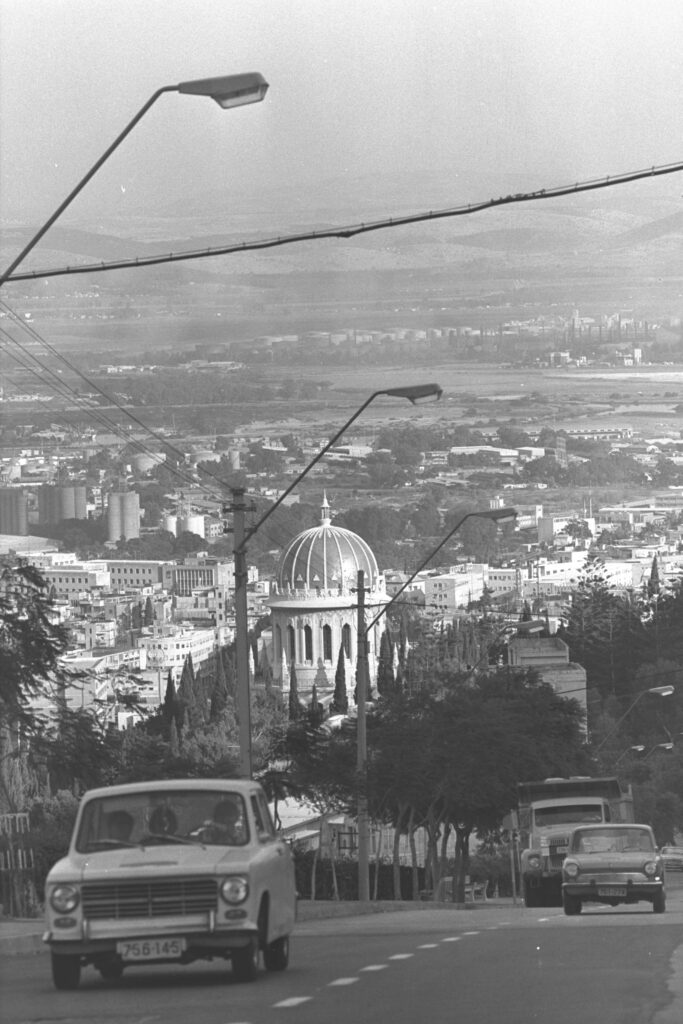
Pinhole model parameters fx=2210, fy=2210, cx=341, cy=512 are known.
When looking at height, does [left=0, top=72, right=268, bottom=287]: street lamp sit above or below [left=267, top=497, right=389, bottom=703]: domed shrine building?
below

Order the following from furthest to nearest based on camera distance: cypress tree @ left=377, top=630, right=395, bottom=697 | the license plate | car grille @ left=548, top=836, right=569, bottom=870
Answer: cypress tree @ left=377, top=630, right=395, bottom=697 → car grille @ left=548, top=836, right=569, bottom=870 → the license plate

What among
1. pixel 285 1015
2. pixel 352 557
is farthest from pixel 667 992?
pixel 352 557

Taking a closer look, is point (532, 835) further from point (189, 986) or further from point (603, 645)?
point (603, 645)

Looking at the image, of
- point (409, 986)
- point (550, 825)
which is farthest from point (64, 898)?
point (550, 825)

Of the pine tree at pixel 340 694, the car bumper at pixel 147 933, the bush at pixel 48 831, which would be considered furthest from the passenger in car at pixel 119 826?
the pine tree at pixel 340 694

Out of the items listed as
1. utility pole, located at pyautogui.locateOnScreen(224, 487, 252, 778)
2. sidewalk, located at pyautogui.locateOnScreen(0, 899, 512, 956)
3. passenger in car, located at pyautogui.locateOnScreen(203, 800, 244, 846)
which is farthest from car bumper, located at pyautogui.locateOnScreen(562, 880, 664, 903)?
passenger in car, located at pyautogui.locateOnScreen(203, 800, 244, 846)

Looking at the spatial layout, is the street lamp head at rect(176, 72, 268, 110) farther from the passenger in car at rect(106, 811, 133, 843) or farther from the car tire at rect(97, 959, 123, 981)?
the car tire at rect(97, 959, 123, 981)
